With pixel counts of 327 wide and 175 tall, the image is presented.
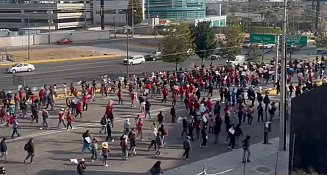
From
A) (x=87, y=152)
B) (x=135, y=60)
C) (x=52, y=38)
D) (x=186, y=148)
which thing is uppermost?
(x=52, y=38)

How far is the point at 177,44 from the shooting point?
43.5 m

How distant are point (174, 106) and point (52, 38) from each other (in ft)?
173

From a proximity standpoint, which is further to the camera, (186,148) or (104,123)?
(104,123)

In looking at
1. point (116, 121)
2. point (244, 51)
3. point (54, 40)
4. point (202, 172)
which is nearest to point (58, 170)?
point (202, 172)

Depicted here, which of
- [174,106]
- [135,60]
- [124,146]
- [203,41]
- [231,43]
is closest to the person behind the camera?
[124,146]

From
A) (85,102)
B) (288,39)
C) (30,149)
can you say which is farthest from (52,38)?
(30,149)

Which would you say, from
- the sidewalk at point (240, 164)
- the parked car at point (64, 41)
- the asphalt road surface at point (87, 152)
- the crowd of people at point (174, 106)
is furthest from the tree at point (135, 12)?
the sidewalk at point (240, 164)

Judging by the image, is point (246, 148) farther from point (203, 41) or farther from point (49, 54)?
point (49, 54)

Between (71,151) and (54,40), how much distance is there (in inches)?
2341

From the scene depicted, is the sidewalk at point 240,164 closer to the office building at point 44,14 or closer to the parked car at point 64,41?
the parked car at point 64,41

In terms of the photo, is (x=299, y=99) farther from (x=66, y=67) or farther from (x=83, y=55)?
(x=83, y=55)

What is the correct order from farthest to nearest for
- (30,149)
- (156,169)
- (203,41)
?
(203,41)
(30,149)
(156,169)

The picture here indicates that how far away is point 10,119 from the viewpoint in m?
22.6

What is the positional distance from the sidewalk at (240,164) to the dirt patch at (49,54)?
42224 mm
